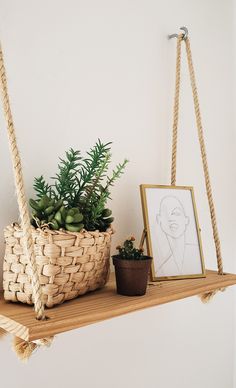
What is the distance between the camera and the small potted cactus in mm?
674

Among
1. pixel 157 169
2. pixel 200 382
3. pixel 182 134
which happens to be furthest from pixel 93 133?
pixel 200 382

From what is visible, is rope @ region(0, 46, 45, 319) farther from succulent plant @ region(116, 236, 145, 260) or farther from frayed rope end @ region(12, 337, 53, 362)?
succulent plant @ region(116, 236, 145, 260)

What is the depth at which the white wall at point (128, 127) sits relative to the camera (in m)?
0.74

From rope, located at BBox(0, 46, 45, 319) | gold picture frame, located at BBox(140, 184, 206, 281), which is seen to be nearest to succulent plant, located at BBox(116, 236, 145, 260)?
gold picture frame, located at BBox(140, 184, 206, 281)

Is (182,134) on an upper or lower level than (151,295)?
upper

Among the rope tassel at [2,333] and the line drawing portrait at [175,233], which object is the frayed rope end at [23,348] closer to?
the rope tassel at [2,333]

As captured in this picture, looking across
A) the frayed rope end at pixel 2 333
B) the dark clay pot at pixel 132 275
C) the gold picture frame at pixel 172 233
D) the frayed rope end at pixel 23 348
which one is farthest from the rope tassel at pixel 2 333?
the gold picture frame at pixel 172 233

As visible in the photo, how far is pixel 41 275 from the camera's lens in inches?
22.8

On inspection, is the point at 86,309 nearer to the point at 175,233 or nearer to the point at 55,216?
the point at 55,216

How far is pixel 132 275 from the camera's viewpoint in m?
0.68

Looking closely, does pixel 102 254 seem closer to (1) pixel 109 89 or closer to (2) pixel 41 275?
(2) pixel 41 275

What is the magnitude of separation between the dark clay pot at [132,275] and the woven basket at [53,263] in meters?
0.05

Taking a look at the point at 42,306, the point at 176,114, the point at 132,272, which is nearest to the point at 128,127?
the point at 176,114

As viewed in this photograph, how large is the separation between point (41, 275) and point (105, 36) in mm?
614
